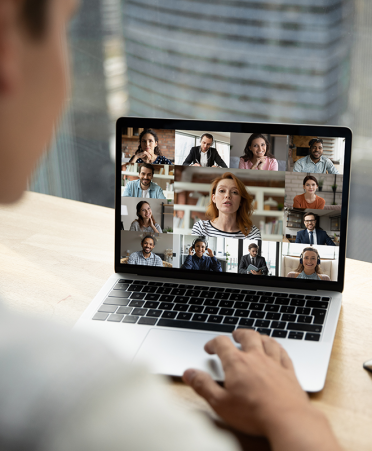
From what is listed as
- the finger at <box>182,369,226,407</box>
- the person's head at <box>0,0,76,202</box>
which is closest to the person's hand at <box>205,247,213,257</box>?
the finger at <box>182,369,226,407</box>

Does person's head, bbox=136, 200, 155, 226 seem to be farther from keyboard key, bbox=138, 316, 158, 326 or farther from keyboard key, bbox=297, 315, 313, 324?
keyboard key, bbox=297, 315, 313, 324

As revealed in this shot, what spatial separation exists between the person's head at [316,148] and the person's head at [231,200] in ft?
0.44

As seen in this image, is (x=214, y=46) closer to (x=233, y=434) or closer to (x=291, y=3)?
(x=291, y=3)

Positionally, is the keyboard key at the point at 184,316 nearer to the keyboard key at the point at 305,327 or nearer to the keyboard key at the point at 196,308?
the keyboard key at the point at 196,308

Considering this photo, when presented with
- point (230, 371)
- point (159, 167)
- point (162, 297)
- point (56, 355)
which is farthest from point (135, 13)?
point (56, 355)

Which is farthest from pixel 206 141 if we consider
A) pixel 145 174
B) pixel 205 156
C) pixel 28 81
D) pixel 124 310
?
pixel 28 81

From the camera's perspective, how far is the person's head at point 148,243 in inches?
35.3

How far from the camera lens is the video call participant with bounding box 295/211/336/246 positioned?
83 cm

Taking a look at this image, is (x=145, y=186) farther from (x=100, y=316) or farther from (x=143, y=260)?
(x=100, y=316)

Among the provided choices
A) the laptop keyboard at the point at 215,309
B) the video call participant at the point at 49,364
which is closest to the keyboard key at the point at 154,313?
the laptop keyboard at the point at 215,309

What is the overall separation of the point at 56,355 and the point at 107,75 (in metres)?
2.10

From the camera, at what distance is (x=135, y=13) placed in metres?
2.03

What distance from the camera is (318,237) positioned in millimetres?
831

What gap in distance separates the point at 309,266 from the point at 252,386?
1.19ft
